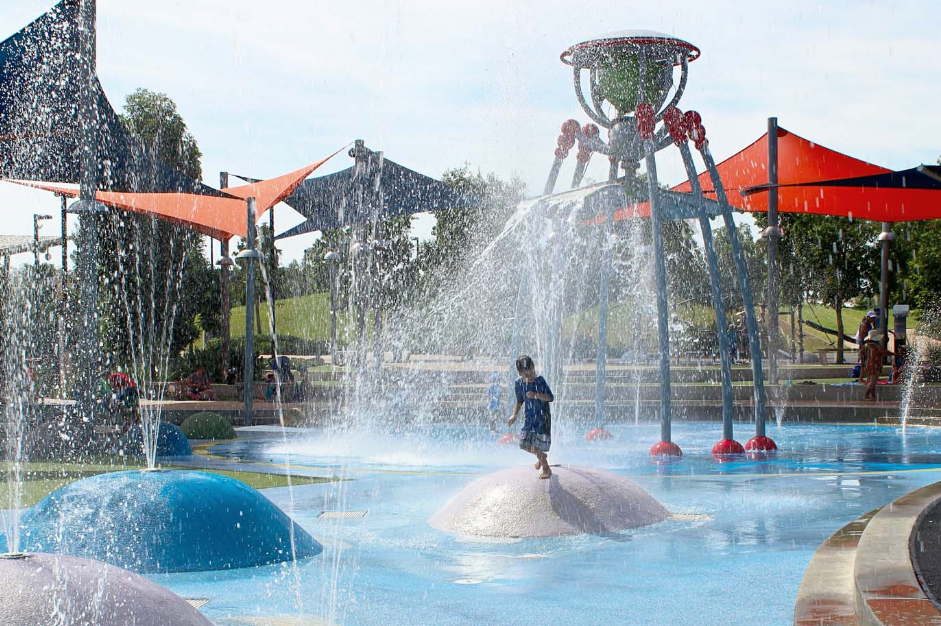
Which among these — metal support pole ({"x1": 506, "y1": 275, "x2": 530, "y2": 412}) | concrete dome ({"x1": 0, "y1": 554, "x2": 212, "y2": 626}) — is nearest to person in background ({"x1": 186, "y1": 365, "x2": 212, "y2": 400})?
metal support pole ({"x1": 506, "y1": 275, "x2": 530, "y2": 412})

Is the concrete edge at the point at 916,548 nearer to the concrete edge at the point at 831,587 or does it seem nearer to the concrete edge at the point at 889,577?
the concrete edge at the point at 889,577

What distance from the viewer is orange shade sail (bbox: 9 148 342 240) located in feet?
64.1

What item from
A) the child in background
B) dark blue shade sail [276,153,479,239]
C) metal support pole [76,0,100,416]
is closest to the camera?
metal support pole [76,0,100,416]

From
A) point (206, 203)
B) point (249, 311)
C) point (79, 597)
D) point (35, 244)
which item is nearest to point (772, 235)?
point (249, 311)

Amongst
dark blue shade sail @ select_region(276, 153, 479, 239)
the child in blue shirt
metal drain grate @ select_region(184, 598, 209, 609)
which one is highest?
dark blue shade sail @ select_region(276, 153, 479, 239)

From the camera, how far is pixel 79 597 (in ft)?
10.7

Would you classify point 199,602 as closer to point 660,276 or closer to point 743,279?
point 660,276

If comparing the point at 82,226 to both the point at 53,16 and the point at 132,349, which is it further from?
the point at 132,349

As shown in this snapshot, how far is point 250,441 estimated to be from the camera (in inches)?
642

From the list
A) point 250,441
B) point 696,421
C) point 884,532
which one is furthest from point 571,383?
point 884,532

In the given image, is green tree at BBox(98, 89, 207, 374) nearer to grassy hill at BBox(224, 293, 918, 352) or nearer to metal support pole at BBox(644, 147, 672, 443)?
metal support pole at BBox(644, 147, 672, 443)

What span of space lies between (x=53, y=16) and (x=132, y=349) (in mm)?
13214

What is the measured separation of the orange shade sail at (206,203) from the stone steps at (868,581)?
48.8ft

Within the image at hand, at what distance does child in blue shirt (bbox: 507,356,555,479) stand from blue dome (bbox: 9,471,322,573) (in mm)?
2070
